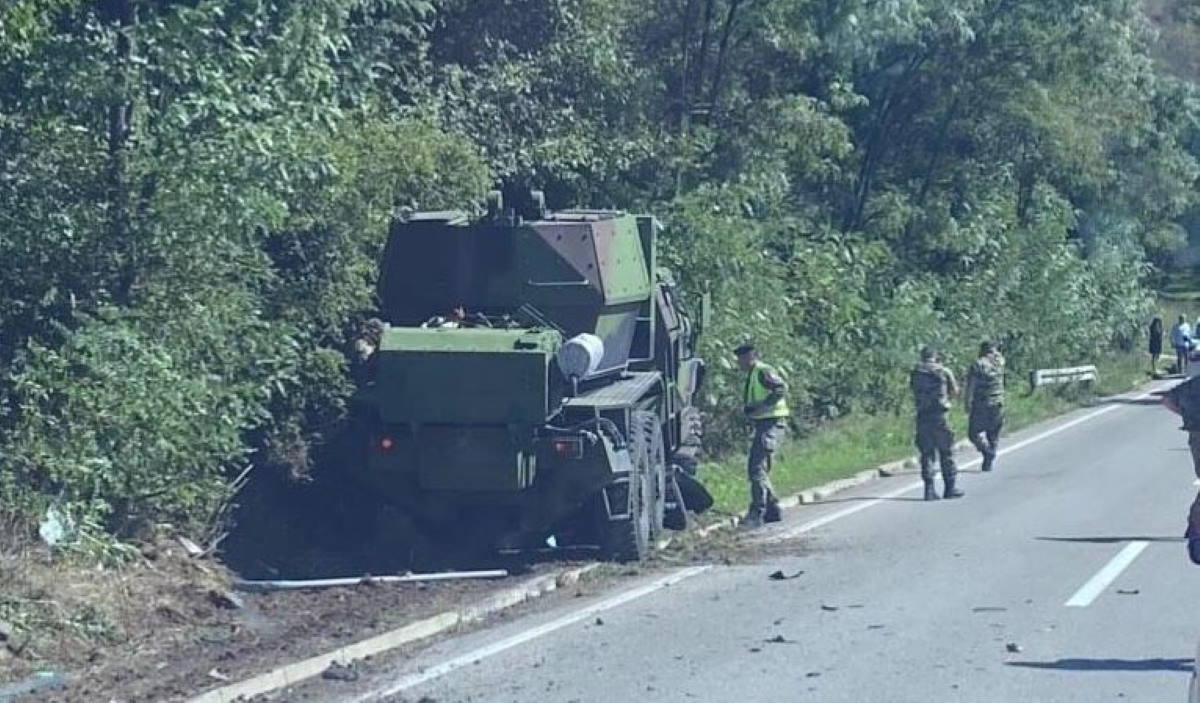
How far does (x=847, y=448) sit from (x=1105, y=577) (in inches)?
513

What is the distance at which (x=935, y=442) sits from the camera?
2123 centimetres

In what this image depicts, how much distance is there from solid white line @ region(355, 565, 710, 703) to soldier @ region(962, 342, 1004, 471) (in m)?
9.65

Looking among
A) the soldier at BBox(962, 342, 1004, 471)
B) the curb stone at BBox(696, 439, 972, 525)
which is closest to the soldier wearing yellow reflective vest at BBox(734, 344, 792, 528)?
the curb stone at BBox(696, 439, 972, 525)

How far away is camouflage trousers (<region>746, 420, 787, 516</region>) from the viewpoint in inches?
741

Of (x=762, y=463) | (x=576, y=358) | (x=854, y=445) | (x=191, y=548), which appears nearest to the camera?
(x=191, y=548)

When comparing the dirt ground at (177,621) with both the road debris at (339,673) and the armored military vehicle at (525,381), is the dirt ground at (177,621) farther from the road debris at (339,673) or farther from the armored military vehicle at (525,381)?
the armored military vehicle at (525,381)

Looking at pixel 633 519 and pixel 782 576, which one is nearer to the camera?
pixel 782 576

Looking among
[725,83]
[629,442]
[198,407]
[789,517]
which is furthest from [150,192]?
[725,83]

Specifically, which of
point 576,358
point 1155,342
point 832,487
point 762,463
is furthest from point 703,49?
point 1155,342

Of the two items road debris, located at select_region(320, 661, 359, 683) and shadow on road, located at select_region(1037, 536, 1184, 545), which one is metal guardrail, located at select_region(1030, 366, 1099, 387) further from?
road debris, located at select_region(320, 661, 359, 683)

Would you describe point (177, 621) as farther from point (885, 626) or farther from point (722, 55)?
point (722, 55)

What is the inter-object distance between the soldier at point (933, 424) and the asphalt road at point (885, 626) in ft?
5.29

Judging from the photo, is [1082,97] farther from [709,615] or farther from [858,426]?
[709,615]

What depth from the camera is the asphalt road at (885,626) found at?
10.5 meters
